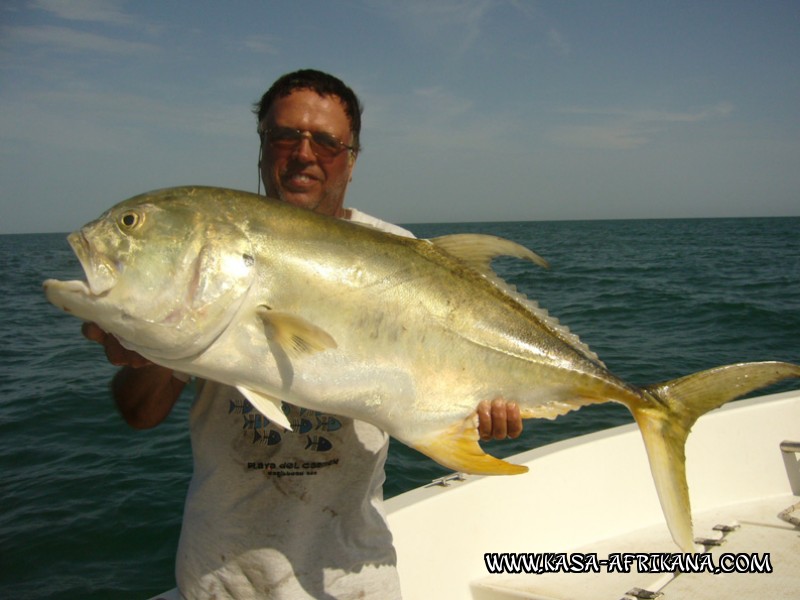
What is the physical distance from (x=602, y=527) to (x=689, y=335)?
9.35 m

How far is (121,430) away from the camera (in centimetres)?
810

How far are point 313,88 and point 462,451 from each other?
152cm

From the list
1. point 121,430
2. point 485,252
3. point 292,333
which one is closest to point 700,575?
point 485,252

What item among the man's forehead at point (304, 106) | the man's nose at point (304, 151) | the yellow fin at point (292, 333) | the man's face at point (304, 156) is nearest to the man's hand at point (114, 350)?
the yellow fin at point (292, 333)

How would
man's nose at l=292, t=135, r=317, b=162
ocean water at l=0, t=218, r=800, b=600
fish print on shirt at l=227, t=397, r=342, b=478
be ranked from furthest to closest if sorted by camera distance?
ocean water at l=0, t=218, r=800, b=600
man's nose at l=292, t=135, r=317, b=162
fish print on shirt at l=227, t=397, r=342, b=478

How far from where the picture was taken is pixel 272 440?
7.29 feet

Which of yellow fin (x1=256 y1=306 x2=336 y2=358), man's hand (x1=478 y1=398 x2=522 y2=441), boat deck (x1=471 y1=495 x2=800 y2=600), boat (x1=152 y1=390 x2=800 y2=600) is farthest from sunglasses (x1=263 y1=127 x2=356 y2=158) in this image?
boat deck (x1=471 y1=495 x2=800 y2=600)

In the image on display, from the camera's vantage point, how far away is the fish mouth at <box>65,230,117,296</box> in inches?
68.4

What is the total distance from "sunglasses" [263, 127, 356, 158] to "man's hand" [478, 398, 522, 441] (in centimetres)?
115

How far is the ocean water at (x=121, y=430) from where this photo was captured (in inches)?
213

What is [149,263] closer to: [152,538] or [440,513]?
[440,513]

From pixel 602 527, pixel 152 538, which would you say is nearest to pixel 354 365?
pixel 602 527

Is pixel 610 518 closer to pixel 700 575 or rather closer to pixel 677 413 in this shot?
pixel 700 575

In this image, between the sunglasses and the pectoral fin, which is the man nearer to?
the pectoral fin
